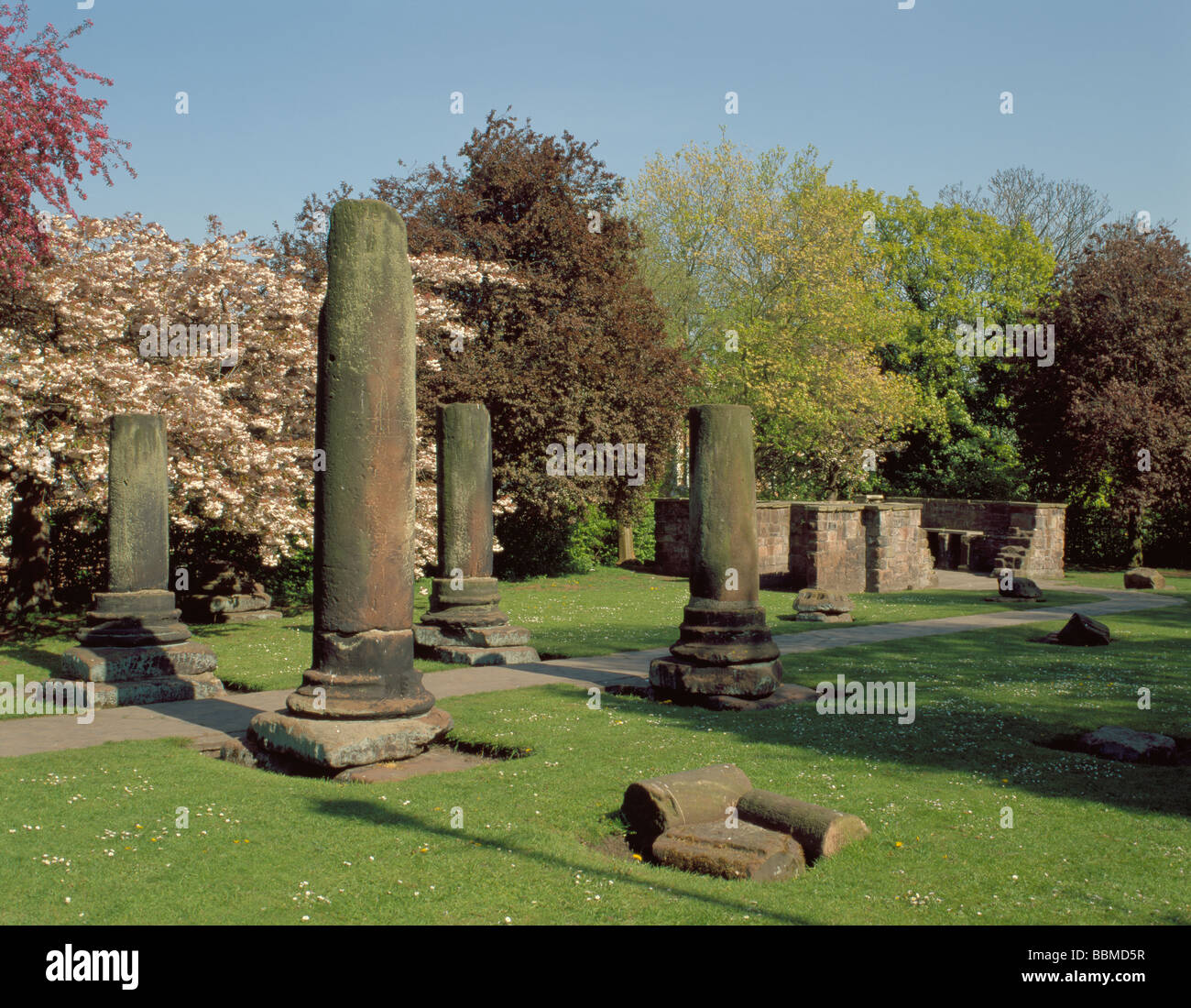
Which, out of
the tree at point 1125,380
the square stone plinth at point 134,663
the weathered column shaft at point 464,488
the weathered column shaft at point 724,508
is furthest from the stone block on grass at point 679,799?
the tree at point 1125,380

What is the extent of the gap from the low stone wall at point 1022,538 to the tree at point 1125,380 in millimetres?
2954

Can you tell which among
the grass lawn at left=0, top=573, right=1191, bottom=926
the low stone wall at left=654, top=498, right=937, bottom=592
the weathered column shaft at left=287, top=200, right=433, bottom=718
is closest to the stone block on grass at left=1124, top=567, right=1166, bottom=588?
the low stone wall at left=654, top=498, right=937, bottom=592

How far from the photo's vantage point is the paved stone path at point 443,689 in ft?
27.4

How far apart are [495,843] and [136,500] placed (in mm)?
7353

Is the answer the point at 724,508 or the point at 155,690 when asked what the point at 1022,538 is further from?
the point at 155,690

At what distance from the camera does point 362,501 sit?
7297 millimetres

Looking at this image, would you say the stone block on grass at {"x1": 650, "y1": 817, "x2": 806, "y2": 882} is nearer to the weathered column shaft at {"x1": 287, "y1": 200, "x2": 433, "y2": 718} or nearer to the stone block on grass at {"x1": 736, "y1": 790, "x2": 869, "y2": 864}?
the stone block on grass at {"x1": 736, "y1": 790, "x2": 869, "y2": 864}

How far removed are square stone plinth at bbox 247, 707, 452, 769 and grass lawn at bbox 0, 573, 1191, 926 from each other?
301 millimetres

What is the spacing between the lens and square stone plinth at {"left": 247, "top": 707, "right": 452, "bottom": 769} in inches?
279

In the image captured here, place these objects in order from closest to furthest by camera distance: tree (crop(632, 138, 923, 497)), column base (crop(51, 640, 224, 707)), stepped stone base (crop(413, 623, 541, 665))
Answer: column base (crop(51, 640, 224, 707)) → stepped stone base (crop(413, 623, 541, 665)) → tree (crop(632, 138, 923, 497))

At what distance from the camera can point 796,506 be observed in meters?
21.6

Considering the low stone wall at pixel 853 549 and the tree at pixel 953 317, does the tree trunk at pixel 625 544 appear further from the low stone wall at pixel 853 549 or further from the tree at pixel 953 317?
the tree at pixel 953 317

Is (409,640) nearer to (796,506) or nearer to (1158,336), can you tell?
(796,506)

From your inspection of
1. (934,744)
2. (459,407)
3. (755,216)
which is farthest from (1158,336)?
(934,744)
